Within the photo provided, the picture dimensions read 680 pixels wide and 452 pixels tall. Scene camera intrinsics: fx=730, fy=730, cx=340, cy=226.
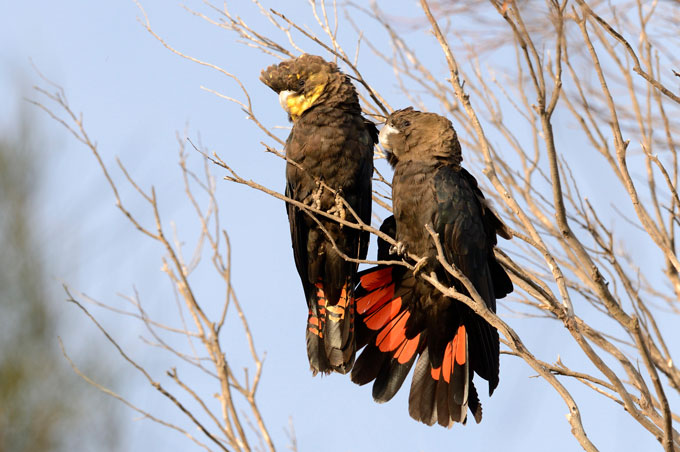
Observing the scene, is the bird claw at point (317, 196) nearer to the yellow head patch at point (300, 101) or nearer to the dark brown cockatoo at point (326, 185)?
the dark brown cockatoo at point (326, 185)

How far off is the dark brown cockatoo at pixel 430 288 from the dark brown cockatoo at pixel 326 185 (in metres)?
0.12

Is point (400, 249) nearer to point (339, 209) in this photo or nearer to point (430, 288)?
point (430, 288)

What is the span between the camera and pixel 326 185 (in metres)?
3.71

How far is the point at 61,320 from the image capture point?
289 centimetres

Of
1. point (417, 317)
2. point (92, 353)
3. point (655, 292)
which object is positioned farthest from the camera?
point (655, 292)

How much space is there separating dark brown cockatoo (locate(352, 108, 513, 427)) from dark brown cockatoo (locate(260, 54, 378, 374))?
120 millimetres

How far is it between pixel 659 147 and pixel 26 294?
321 cm

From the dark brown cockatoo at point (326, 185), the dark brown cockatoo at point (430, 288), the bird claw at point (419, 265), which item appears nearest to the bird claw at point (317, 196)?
the dark brown cockatoo at point (326, 185)

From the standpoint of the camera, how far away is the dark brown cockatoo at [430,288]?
3.48 m

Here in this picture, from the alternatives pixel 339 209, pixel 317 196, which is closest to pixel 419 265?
pixel 339 209

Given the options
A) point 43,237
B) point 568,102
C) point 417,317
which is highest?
point 568,102

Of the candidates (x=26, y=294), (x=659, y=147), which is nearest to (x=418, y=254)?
(x=659, y=147)

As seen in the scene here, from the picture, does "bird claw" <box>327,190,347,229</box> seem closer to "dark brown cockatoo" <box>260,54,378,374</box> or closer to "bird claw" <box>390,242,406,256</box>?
"dark brown cockatoo" <box>260,54,378,374</box>

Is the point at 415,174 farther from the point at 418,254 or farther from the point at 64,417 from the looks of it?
the point at 64,417
